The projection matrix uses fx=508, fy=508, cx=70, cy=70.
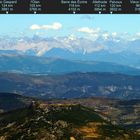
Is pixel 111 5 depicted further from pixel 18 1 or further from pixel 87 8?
pixel 18 1

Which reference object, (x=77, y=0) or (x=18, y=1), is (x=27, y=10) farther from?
(x=77, y=0)

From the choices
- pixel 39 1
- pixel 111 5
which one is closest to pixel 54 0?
pixel 39 1

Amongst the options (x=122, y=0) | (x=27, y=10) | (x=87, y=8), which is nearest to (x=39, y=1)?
(x=27, y=10)

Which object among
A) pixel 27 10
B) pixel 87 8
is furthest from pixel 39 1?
pixel 87 8

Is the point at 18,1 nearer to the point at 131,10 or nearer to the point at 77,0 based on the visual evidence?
the point at 77,0
